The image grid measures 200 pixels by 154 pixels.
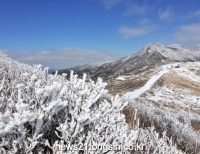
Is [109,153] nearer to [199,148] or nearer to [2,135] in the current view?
[2,135]

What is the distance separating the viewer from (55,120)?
150 inches

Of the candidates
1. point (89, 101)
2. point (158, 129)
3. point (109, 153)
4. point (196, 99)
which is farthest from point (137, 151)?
point (196, 99)

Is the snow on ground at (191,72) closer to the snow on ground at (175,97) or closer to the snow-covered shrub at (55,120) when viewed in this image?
the snow on ground at (175,97)

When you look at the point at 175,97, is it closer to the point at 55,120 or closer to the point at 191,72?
the point at 191,72

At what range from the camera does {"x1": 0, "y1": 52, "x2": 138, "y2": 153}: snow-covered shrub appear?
320 centimetres

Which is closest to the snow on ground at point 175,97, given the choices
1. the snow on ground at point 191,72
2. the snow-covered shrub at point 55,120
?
the snow on ground at point 191,72

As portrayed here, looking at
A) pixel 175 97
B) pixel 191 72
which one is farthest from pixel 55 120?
pixel 191 72

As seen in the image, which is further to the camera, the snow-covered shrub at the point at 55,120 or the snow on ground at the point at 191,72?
the snow on ground at the point at 191,72

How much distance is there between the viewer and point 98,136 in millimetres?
3863

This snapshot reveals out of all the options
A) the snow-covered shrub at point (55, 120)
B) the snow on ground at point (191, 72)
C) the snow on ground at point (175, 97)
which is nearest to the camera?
the snow-covered shrub at point (55, 120)

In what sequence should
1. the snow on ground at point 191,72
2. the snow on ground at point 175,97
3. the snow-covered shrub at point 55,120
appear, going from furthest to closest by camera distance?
the snow on ground at point 191,72
the snow on ground at point 175,97
the snow-covered shrub at point 55,120

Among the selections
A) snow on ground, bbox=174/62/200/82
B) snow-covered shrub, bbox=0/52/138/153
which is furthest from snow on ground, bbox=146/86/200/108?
snow-covered shrub, bbox=0/52/138/153

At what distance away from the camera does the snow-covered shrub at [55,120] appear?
3197 millimetres

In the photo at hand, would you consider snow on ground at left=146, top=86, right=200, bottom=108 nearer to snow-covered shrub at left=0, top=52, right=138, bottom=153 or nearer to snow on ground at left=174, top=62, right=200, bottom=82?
snow on ground at left=174, top=62, right=200, bottom=82
